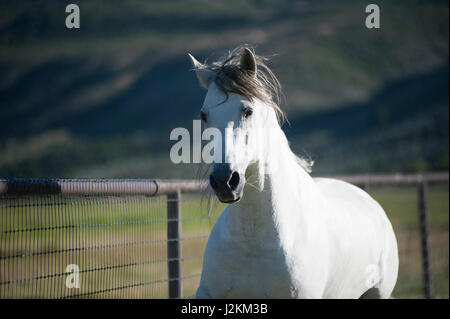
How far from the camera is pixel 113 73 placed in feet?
481

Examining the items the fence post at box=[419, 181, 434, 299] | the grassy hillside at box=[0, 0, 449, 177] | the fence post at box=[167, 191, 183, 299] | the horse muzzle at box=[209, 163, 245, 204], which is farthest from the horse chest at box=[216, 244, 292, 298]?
the grassy hillside at box=[0, 0, 449, 177]

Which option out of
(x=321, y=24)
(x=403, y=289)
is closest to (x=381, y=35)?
(x=321, y=24)

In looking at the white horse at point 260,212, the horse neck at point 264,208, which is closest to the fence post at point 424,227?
the white horse at point 260,212

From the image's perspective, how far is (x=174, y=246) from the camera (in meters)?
4.88

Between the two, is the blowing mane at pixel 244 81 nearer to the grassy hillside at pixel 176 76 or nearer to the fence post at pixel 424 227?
the fence post at pixel 424 227

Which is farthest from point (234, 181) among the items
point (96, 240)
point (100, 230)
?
point (96, 240)

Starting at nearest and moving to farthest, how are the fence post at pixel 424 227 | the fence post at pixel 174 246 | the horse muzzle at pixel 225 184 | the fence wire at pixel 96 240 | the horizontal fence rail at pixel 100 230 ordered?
the horse muzzle at pixel 225 184
the horizontal fence rail at pixel 100 230
the fence wire at pixel 96 240
the fence post at pixel 174 246
the fence post at pixel 424 227

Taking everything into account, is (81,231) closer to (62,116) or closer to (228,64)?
(228,64)

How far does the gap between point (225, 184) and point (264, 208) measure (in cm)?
58

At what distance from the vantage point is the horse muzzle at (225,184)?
9.55 ft

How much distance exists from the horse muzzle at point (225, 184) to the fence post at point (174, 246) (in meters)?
1.91

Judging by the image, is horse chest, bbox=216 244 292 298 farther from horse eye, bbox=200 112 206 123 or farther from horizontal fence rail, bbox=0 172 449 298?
horse eye, bbox=200 112 206 123

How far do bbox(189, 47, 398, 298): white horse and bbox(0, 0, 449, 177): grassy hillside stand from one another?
86.0 m

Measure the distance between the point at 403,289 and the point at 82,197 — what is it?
5.33 metres
